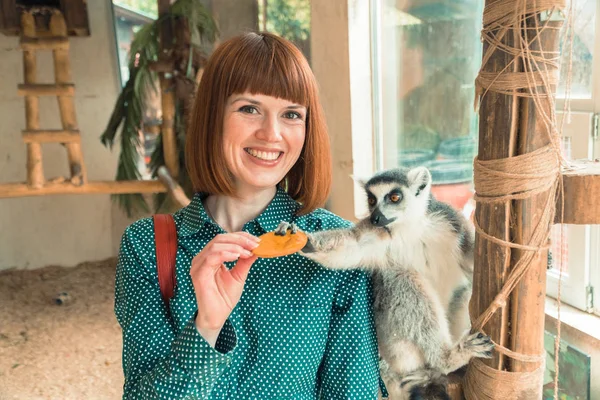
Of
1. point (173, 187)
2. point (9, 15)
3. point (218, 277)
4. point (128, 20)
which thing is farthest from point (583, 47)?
point (128, 20)

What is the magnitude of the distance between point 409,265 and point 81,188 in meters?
2.98

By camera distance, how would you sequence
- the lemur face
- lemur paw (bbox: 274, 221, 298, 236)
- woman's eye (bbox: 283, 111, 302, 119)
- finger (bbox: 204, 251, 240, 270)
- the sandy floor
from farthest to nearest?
the sandy floor → the lemur face → woman's eye (bbox: 283, 111, 302, 119) → lemur paw (bbox: 274, 221, 298, 236) → finger (bbox: 204, 251, 240, 270)

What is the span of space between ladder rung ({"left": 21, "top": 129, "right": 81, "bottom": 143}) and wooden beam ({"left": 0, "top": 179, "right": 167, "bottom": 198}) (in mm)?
270

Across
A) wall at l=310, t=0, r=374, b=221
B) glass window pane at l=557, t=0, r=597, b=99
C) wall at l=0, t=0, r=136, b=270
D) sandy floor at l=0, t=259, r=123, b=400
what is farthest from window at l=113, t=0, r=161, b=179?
glass window pane at l=557, t=0, r=597, b=99

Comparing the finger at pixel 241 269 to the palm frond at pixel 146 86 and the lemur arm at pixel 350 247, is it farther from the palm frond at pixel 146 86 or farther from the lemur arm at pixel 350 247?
the palm frond at pixel 146 86

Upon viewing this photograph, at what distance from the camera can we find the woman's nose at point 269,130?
111cm

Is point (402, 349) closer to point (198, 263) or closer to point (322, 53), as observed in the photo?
point (198, 263)

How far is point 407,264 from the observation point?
49.6 inches

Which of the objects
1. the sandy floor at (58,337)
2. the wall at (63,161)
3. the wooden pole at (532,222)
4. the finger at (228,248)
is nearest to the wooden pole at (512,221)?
the wooden pole at (532,222)

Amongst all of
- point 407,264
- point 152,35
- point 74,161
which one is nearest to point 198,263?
point 407,264

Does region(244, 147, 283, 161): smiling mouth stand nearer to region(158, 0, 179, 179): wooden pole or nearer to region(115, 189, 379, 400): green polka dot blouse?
region(115, 189, 379, 400): green polka dot blouse

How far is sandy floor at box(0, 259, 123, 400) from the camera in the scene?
2.99 meters

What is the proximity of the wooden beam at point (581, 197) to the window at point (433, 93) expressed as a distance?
2.73 ft

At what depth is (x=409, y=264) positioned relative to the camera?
1264mm
